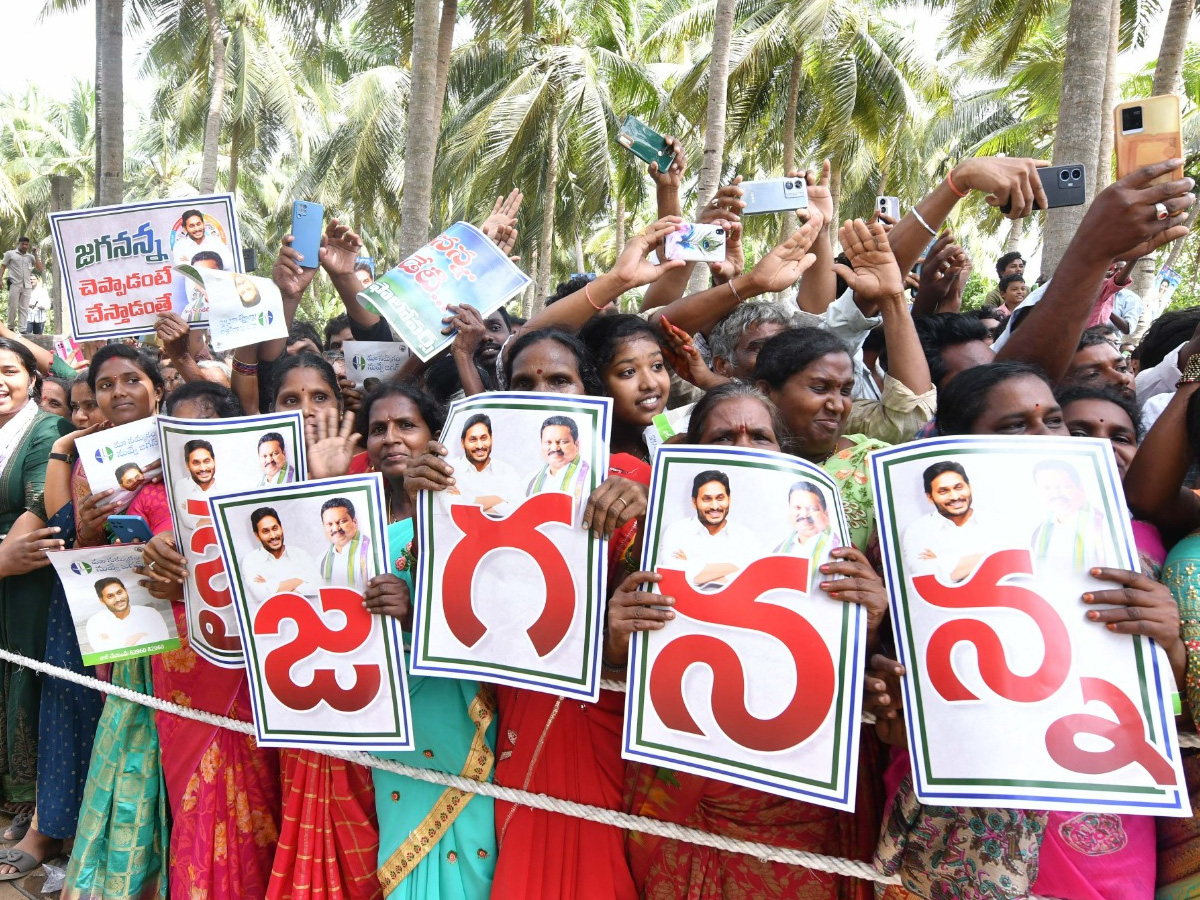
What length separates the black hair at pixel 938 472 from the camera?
1.60 meters

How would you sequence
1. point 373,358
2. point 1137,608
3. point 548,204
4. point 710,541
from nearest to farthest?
point 1137,608 < point 710,541 < point 373,358 < point 548,204

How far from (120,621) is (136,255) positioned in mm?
1721

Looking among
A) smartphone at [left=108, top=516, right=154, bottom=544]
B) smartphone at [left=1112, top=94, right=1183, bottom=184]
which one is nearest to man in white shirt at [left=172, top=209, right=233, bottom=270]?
smartphone at [left=108, top=516, right=154, bottom=544]

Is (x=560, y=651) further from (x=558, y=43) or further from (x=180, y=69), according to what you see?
(x=180, y=69)

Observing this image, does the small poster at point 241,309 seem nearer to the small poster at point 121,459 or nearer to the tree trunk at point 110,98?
the small poster at point 121,459

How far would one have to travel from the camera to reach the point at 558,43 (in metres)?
18.5

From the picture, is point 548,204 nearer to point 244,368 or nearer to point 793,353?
point 244,368

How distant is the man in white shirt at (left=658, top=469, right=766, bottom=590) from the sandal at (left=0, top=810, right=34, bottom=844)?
334 cm

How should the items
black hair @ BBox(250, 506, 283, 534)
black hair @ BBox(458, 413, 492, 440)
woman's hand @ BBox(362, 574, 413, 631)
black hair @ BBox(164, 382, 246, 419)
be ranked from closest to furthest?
black hair @ BBox(458, 413, 492, 440) < woman's hand @ BBox(362, 574, 413, 631) < black hair @ BBox(250, 506, 283, 534) < black hair @ BBox(164, 382, 246, 419)

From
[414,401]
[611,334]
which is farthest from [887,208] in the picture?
[414,401]

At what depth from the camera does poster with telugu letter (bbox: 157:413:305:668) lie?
2449mm

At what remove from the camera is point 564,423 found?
6.40 feet

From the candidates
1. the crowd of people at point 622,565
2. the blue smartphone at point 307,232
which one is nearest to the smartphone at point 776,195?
the crowd of people at point 622,565

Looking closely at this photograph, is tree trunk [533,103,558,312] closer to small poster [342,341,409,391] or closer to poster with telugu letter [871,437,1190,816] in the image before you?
small poster [342,341,409,391]
